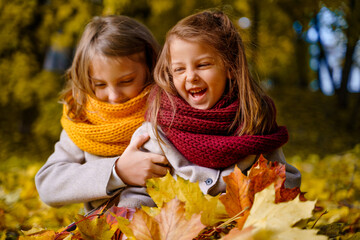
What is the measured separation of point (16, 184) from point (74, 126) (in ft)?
4.39

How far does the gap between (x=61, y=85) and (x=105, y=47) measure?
12.0 feet

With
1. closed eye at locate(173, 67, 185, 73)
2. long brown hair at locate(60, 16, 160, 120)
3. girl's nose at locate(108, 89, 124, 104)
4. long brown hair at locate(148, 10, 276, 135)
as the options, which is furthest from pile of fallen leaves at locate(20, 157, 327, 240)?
long brown hair at locate(60, 16, 160, 120)

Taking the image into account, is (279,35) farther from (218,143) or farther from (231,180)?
(231,180)

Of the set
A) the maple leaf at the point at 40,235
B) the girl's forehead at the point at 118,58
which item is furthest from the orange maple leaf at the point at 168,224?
the girl's forehead at the point at 118,58

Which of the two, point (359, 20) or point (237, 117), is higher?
point (359, 20)

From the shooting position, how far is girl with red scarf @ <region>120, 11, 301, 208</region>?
4.07ft

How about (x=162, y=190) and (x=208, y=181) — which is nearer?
(x=162, y=190)

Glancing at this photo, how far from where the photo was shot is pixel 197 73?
1261 mm

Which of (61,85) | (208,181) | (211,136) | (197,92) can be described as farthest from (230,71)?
(61,85)

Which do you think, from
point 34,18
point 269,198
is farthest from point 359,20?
point 34,18

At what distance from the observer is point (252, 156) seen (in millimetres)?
1296

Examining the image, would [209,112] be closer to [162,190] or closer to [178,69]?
[178,69]

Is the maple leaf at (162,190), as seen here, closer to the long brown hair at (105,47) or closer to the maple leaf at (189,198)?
the maple leaf at (189,198)

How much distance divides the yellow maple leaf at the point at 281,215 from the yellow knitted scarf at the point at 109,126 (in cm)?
94
